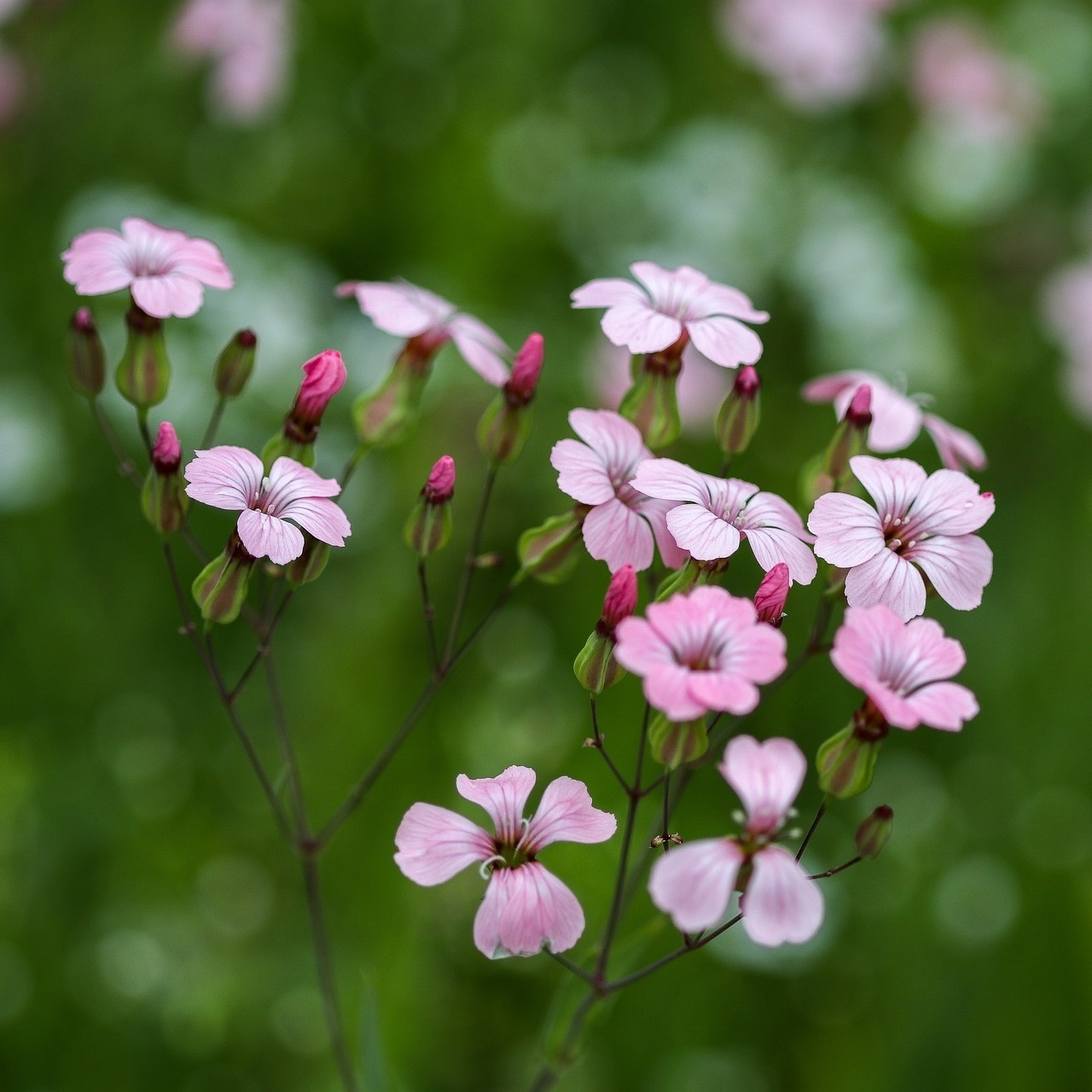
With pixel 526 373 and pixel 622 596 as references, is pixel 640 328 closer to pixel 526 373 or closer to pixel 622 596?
pixel 526 373

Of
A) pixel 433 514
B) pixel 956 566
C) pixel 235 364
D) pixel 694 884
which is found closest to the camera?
pixel 694 884

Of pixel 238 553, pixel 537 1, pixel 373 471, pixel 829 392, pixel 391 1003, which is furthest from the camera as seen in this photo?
pixel 537 1

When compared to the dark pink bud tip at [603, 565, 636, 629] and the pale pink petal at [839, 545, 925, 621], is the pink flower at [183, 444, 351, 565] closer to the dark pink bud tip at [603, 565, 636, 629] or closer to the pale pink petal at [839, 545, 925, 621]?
the dark pink bud tip at [603, 565, 636, 629]

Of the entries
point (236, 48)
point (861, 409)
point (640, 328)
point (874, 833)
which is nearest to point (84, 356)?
point (640, 328)

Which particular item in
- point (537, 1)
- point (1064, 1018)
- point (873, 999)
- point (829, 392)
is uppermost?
point (829, 392)

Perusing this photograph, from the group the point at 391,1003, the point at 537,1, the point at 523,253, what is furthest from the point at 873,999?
the point at 537,1

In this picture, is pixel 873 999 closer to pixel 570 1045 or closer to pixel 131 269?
pixel 570 1045
